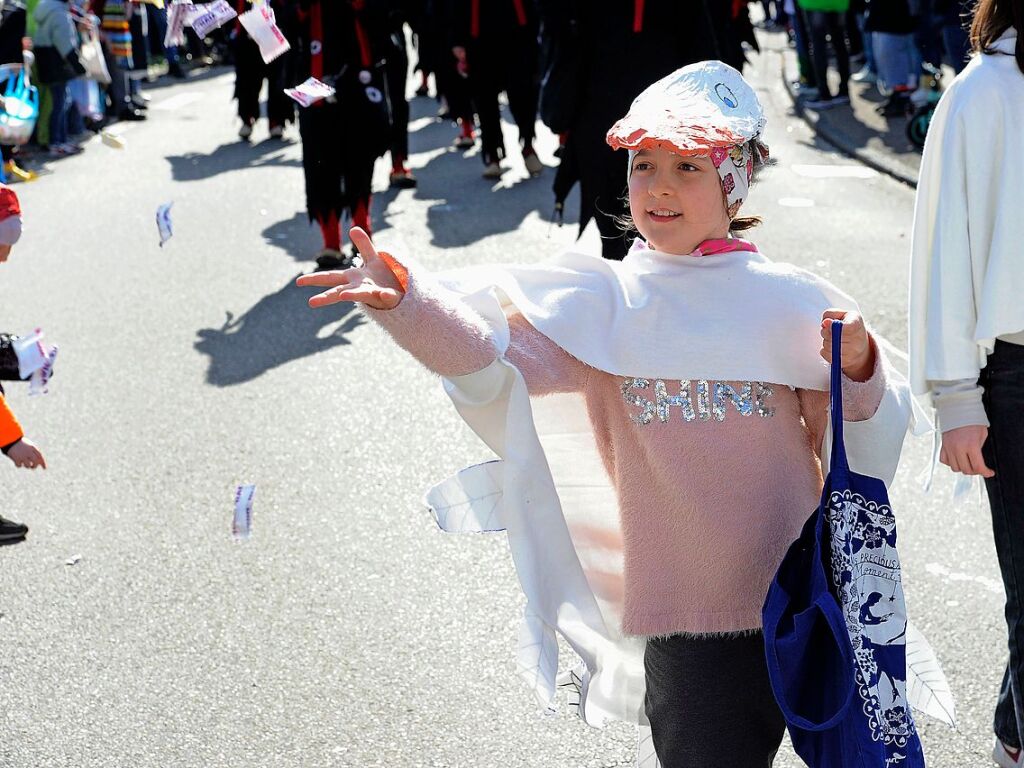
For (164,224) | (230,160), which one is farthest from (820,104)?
(164,224)

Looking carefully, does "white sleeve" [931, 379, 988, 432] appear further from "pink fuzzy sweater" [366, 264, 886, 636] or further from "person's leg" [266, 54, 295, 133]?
"person's leg" [266, 54, 295, 133]

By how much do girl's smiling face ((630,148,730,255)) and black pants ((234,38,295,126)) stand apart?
1104cm

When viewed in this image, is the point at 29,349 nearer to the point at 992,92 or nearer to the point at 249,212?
the point at 992,92

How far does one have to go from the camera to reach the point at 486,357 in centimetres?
249

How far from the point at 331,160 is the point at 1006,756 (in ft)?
20.2

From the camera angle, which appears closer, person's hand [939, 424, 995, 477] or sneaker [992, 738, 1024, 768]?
person's hand [939, 424, 995, 477]

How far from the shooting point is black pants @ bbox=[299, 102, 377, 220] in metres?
8.48

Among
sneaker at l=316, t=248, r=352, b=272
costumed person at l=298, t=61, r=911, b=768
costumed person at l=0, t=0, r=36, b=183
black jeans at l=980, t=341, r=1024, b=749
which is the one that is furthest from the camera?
costumed person at l=0, t=0, r=36, b=183

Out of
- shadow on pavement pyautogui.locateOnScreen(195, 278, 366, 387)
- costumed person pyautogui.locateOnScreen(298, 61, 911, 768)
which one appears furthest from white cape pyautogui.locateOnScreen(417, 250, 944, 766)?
shadow on pavement pyautogui.locateOnScreen(195, 278, 366, 387)

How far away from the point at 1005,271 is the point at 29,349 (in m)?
2.96

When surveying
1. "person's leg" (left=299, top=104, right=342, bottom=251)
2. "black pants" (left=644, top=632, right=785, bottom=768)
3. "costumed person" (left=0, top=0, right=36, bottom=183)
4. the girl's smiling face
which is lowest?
"person's leg" (left=299, top=104, right=342, bottom=251)

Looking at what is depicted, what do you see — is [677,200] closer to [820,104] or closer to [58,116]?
[58,116]

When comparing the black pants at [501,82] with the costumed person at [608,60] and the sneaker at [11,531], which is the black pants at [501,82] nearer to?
the costumed person at [608,60]

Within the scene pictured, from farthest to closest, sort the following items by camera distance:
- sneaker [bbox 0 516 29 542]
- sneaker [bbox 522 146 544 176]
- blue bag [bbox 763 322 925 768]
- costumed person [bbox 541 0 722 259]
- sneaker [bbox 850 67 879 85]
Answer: sneaker [bbox 850 67 879 85]
sneaker [bbox 522 146 544 176]
costumed person [bbox 541 0 722 259]
sneaker [bbox 0 516 29 542]
blue bag [bbox 763 322 925 768]
